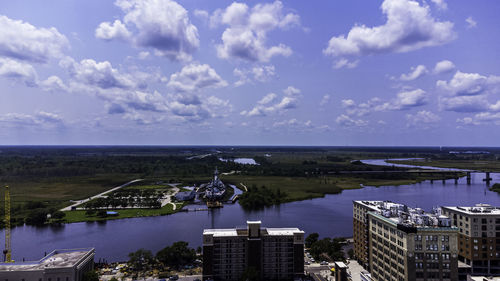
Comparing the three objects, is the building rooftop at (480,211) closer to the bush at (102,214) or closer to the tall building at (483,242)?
the tall building at (483,242)

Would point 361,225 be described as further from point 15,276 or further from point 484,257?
point 15,276

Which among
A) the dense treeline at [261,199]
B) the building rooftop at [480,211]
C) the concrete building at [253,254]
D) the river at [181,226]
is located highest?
the building rooftop at [480,211]

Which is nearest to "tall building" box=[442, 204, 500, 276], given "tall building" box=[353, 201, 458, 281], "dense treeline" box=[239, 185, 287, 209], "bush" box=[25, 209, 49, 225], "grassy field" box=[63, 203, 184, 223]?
"tall building" box=[353, 201, 458, 281]

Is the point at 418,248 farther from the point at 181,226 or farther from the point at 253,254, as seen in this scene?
the point at 181,226

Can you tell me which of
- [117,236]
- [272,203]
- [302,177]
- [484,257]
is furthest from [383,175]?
[117,236]

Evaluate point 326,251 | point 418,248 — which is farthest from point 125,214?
point 418,248

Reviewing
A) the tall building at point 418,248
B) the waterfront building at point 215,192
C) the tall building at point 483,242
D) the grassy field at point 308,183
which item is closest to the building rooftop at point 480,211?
the tall building at point 483,242

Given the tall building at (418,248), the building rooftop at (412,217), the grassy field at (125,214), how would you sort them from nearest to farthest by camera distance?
1. the tall building at (418,248)
2. the building rooftop at (412,217)
3. the grassy field at (125,214)
